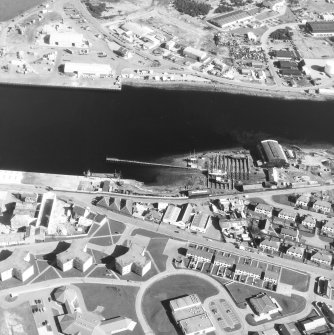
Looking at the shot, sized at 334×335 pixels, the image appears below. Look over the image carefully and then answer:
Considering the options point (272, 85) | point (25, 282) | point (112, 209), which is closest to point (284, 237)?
point (112, 209)

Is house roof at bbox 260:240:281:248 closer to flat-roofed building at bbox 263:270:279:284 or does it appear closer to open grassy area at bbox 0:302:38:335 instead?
flat-roofed building at bbox 263:270:279:284

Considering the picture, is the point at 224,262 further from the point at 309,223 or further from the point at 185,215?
the point at 309,223

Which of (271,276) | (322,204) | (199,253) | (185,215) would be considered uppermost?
(322,204)

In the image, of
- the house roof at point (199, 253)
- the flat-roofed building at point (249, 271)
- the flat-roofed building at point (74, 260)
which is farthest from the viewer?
the house roof at point (199, 253)

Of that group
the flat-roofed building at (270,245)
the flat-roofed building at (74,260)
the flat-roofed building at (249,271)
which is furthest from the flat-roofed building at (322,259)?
the flat-roofed building at (74,260)

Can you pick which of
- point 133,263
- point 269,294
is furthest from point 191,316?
point 269,294

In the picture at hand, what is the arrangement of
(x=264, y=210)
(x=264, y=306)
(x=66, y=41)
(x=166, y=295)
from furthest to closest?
1. (x=66, y=41)
2. (x=264, y=210)
3. (x=166, y=295)
4. (x=264, y=306)

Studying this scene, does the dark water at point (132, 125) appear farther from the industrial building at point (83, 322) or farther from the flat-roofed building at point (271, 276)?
the industrial building at point (83, 322)
